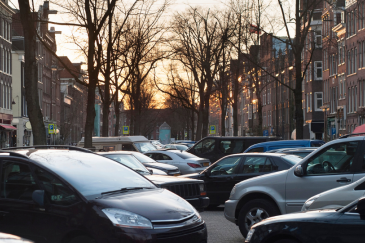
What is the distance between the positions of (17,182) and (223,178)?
26.8ft

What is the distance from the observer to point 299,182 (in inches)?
411

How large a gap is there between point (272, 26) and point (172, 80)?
1810cm

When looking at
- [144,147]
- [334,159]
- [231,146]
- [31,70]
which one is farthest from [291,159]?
[144,147]

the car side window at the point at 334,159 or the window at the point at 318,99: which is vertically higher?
the window at the point at 318,99

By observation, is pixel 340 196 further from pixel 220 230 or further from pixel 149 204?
pixel 220 230

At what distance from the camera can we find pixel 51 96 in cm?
9088

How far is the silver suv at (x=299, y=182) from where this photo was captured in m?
9.95

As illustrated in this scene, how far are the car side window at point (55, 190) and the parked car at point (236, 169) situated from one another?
7.38 m

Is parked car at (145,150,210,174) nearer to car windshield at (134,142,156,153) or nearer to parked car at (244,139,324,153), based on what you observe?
parked car at (244,139,324,153)

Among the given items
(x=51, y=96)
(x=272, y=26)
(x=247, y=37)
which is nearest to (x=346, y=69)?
(x=247, y=37)

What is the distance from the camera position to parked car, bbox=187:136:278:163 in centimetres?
3231

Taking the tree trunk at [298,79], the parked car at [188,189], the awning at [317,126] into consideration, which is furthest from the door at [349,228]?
the awning at [317,126]

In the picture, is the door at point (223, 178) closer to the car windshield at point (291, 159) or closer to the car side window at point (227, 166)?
the car side window at point (227, 166)

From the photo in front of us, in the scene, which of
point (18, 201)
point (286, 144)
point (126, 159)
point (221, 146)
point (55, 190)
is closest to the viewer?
point (55, 190)
